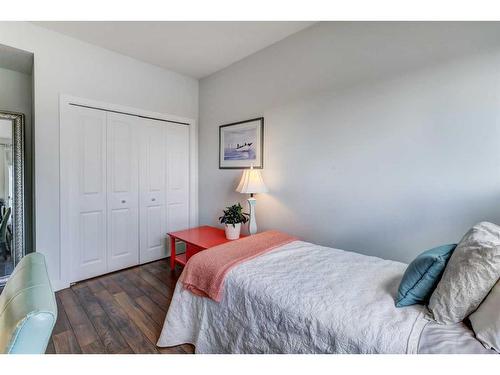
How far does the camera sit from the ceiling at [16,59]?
2.22 metres

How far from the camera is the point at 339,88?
212 centimetres

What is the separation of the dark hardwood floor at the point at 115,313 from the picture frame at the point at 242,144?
1468mm

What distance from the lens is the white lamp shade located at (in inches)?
99.0

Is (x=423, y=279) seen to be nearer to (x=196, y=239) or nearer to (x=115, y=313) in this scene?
(x=196, y=239)

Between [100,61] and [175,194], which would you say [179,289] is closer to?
[175,194]

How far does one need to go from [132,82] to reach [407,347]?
3.29 metres

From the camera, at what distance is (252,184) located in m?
2.52

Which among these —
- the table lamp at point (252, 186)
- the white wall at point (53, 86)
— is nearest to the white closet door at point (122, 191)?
the white wall at point (53, 86)

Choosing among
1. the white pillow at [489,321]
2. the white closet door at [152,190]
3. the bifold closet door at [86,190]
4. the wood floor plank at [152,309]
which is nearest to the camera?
the white pillow at [489,321]

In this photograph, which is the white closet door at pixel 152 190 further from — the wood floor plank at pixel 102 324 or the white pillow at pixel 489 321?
the white pillow at pixel 489 321

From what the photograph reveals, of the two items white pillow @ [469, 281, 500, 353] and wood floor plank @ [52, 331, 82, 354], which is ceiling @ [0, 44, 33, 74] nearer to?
wood floor plank @ [52, 331, 82, 354]

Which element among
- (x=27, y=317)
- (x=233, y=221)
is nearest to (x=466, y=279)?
(x=27, y=317)

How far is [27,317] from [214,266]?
103 cm

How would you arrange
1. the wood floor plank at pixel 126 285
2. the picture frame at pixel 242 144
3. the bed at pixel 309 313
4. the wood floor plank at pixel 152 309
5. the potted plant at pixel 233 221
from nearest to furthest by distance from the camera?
the bed at pixel 309 313
the wood floor plank at pixel 152 309
the wood floor plank at pixel 126 285
the potted plant at pixel 233 221
the picture frame at pixel 242 144
